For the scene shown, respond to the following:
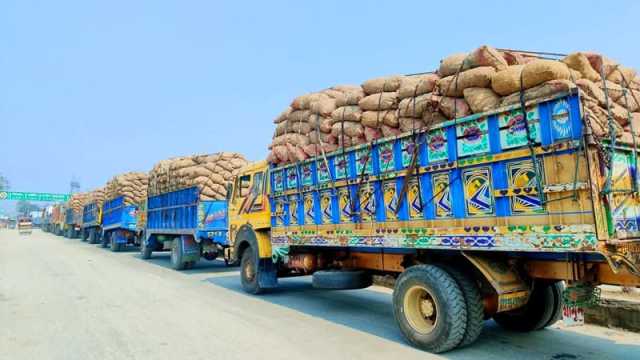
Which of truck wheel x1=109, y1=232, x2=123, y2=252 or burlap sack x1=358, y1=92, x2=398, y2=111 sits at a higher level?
burlap sack x1=358, y1=92, x2=398, y2=111

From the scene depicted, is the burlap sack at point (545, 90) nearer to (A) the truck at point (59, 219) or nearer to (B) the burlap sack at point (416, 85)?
(B) the burlap sack at point (416, 85)

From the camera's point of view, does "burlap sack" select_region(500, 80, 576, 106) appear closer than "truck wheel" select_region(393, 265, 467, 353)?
Yes

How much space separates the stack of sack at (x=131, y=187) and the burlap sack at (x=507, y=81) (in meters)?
17.3

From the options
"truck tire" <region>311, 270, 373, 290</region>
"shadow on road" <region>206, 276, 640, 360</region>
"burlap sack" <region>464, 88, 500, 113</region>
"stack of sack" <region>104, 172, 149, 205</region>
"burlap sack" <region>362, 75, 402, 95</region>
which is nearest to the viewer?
"burlap sack" <region>464, 88, 500, 113</region>

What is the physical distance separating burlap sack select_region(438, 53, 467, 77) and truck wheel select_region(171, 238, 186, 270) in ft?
32.6

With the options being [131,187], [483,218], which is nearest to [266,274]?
[483,218]

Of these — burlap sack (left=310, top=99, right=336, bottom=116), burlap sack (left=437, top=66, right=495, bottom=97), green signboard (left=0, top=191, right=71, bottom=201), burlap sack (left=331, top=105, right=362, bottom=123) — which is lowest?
burlap sack (left=437, top=66, right=495, bottom=97)

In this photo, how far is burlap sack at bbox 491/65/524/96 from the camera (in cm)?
419

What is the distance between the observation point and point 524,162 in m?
4.03

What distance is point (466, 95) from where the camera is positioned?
4656mm

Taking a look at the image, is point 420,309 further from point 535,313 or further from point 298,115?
point 298,115

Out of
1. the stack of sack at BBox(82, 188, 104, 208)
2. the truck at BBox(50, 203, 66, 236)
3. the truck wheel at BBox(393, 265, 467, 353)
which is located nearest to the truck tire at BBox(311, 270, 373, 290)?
the truck wheel at BBox(393, 265, 467, 353)

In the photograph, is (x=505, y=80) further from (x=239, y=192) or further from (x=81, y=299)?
(x=81, y=299)

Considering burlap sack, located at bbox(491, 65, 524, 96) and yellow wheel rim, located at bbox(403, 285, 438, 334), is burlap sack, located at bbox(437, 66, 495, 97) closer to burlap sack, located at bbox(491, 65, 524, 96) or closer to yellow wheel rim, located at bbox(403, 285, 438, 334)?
burlap sack, located at bbox(491, 65, 524, 96)
